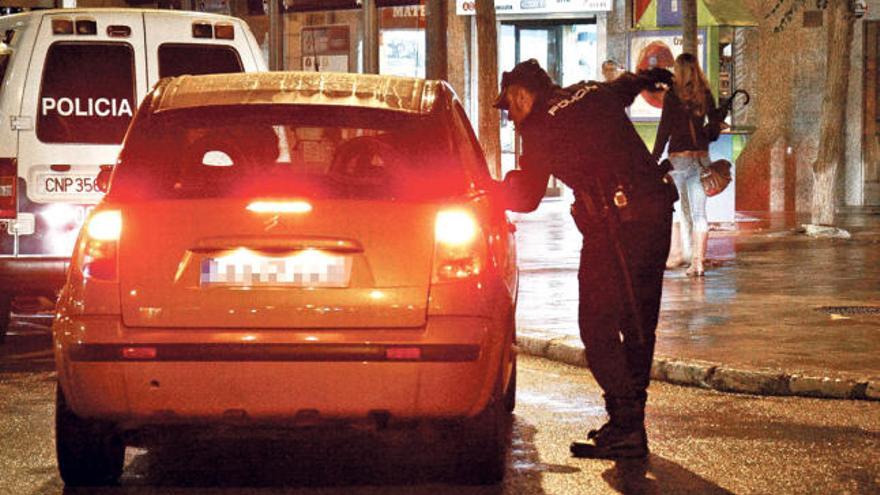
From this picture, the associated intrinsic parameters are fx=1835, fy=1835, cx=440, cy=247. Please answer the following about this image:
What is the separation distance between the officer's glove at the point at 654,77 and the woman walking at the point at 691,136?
6.87 metres

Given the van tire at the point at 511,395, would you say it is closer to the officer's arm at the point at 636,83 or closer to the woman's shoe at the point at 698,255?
the officer's arm at the point at 636,83

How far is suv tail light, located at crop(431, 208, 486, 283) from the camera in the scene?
6422 millimetres

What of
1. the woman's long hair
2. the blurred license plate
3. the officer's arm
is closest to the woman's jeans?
the woman's long hair

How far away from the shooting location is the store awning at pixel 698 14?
69.7 ft

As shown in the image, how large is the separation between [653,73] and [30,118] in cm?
454

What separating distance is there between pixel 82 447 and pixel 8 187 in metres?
4.28

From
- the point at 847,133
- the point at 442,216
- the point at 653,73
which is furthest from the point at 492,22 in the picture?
the point at 442,216

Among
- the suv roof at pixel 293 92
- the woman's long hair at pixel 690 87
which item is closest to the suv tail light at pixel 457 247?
the suv roof at pixel 293 92

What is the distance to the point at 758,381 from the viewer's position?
9.34 m

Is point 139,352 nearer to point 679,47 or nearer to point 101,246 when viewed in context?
point 101,246

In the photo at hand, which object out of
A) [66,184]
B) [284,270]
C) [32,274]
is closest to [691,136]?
[66,184]

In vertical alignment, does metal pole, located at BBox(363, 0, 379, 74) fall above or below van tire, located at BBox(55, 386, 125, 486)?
above

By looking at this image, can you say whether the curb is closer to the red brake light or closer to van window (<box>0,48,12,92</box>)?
the red brake light

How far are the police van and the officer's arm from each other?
13.9 ft
